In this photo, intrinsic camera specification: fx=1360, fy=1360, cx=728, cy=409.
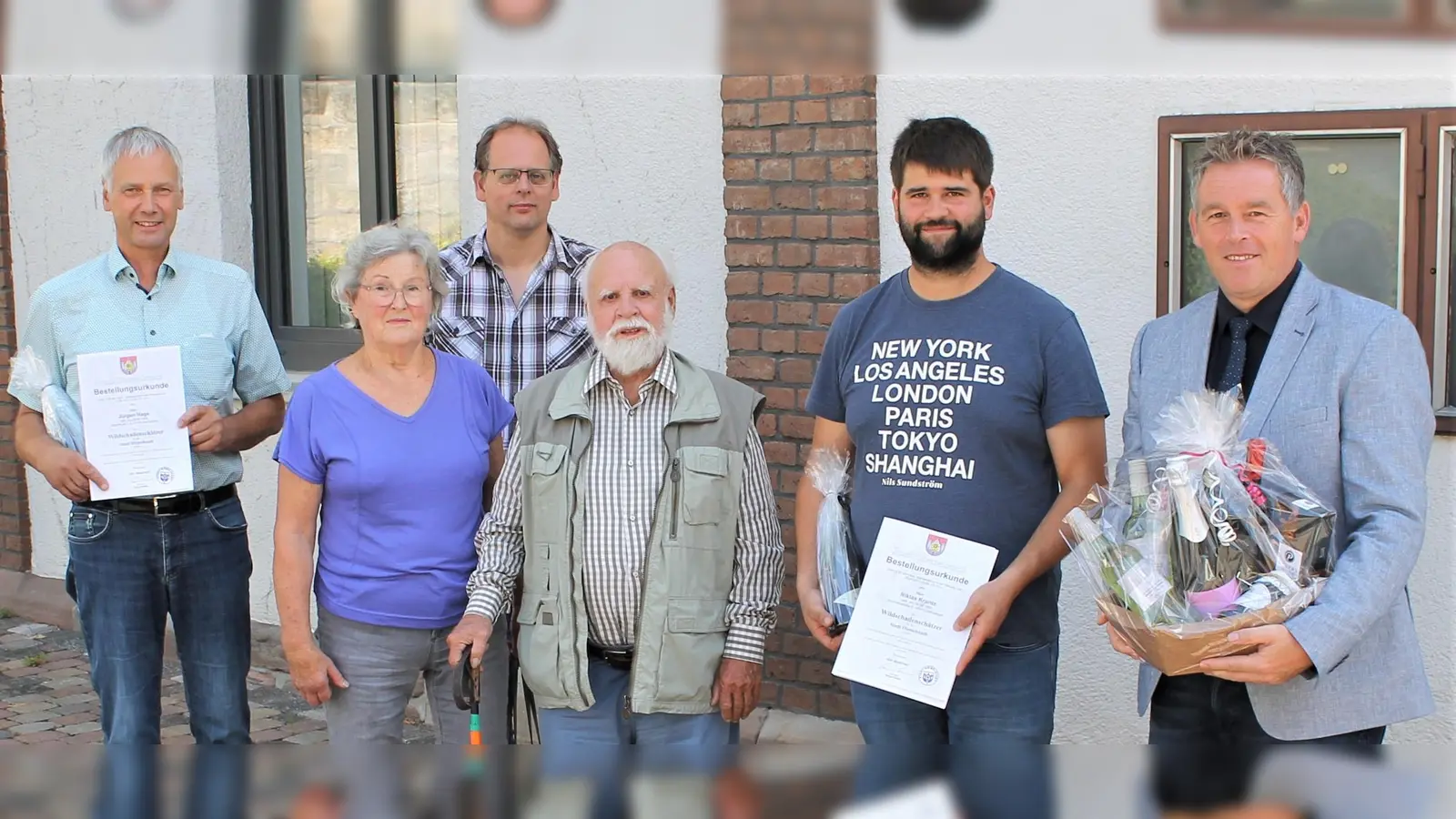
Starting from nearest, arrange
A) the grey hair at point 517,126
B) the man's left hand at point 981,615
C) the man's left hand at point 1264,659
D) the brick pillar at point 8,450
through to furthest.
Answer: the man's left hand at point 1264,659 → the man's left hand at point 981,615 → the grey hair at point 517,126 → the brick pillar at point 8,450

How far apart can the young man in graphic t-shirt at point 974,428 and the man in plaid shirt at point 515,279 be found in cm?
123

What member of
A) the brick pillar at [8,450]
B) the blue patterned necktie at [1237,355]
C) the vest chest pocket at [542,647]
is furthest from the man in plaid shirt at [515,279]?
the brick pillar at [8,450]

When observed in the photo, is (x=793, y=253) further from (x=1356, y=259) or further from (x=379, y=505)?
(x=379, y=505)

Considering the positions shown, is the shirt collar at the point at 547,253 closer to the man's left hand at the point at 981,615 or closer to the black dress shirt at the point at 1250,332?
the man's left hand at the point at 981,615

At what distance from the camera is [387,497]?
3.26 meters

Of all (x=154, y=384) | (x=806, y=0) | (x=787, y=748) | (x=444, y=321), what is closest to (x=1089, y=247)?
(x=444, y=321)

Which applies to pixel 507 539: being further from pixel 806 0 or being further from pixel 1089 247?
pixel 806 0

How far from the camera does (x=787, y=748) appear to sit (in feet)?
4.12

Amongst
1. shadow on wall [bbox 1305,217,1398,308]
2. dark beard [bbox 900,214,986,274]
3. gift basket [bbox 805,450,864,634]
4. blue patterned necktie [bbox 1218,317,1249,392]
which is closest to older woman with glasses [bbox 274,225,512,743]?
gift basket [bbox 805,450,864,634]

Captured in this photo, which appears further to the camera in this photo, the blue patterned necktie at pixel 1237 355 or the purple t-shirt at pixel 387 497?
the purple t-shirt at pixel 387 497

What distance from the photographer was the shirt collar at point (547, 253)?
399 cm

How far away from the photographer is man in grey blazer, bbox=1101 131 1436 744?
219cm

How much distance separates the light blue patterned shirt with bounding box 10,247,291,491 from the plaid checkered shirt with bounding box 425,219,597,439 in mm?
539

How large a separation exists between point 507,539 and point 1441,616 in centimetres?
249
